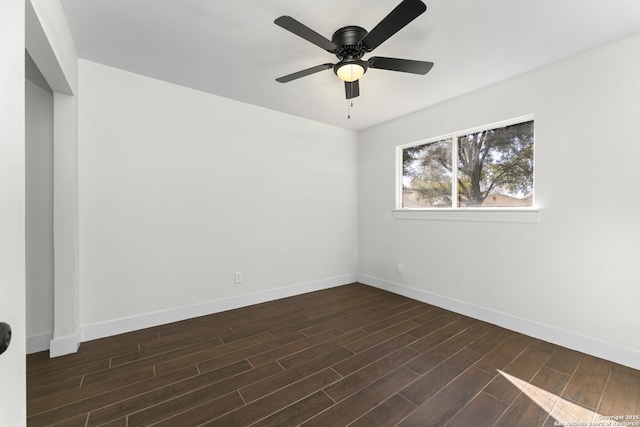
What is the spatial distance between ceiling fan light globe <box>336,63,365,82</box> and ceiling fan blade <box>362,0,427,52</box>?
0.18 m

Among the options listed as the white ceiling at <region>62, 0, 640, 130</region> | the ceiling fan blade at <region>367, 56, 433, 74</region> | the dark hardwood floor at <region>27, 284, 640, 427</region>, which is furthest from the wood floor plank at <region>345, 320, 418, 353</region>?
the white ceiling at <region>62, 0, 640, 130</region>

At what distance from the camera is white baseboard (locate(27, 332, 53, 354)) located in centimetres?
224

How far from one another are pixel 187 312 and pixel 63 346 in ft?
3.24

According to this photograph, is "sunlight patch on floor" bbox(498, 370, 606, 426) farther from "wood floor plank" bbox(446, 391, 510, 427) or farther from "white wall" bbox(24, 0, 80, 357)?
"white wall" bbox(24, 0, 80, 357)

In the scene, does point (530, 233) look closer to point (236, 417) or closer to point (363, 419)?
point (363, 419)

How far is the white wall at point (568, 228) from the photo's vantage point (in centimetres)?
214

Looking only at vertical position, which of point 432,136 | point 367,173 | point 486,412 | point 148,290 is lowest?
point 486,412

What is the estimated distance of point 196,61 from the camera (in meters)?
2.48

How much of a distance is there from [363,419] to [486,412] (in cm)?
74

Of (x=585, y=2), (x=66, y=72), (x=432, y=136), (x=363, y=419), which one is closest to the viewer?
(x=363, y=419)

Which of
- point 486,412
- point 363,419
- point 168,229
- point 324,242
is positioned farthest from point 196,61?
point 486,412

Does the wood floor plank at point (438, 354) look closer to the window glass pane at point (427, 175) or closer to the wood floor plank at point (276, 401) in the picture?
the wood floor plank at point (276, 401)

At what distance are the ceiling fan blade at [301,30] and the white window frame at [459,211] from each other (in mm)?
2058

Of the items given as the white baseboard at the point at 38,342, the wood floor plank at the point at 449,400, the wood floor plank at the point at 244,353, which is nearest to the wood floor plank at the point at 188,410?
the wood floor plank at the point at 244,353
